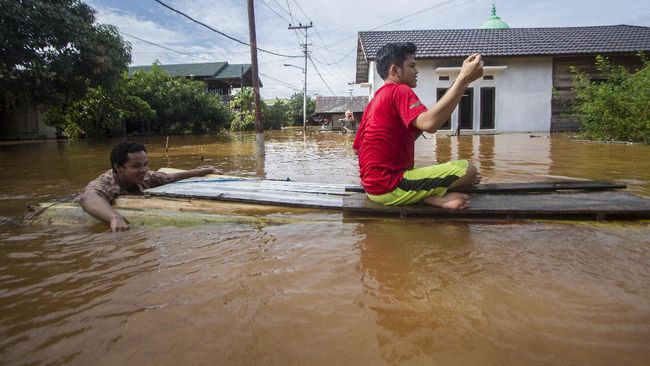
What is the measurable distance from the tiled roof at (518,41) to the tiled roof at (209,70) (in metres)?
18.7

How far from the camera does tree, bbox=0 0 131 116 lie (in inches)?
391

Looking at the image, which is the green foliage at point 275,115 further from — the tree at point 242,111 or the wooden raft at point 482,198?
the wooden raft at point 482,198

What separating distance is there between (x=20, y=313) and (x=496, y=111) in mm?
16718

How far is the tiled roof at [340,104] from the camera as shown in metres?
39.0

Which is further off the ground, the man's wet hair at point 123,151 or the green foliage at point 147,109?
the green foliage at point 147,109

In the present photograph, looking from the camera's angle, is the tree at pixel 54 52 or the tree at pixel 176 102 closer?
the tree at pixel 54 52

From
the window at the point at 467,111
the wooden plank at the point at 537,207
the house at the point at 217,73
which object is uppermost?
the house at the point at 217,73

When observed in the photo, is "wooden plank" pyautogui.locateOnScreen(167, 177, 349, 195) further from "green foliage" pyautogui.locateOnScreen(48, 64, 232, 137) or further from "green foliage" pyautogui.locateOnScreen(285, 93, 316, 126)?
"green foliage" pyautogui.locateOnScreen(285, 93, 316, 126)

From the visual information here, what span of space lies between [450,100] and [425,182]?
0.65 metres

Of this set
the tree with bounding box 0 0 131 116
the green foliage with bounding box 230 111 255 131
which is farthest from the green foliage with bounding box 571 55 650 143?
the green foliage with bounding box 230 111 255 131

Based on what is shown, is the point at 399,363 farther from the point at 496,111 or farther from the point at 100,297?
the point at 496,111

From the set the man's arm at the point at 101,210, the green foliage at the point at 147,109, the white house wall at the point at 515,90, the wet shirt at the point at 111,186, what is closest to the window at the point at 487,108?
the white house wall at the point at 515,90

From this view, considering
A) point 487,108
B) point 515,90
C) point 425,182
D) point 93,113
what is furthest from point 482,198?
point 93,113

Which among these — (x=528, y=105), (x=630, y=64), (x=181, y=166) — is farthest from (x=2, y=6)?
(x=630, y=64)
